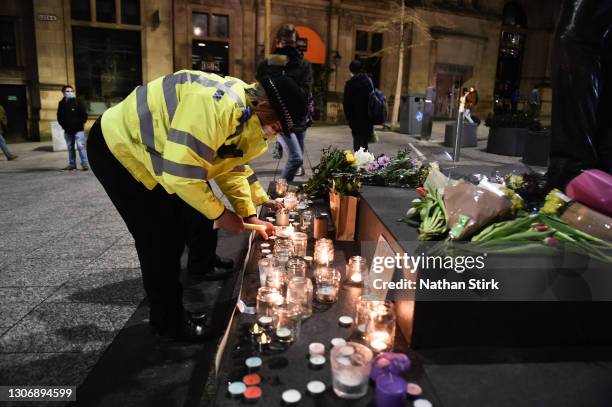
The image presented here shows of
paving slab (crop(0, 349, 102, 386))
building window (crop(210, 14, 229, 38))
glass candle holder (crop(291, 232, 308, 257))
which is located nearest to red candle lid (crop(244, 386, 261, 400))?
paving slab (crop(0, 349, 102, 386))

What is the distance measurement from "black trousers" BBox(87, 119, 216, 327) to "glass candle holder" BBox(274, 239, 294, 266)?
65 centimetres

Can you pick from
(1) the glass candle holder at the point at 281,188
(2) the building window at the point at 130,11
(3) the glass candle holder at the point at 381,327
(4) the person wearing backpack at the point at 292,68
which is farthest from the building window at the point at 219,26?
(3) the glass candle holder at the point at 381,327

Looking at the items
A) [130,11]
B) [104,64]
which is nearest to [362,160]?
[104,64]

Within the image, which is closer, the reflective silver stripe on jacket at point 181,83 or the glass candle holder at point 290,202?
the reflective silver stripe on jacket at point 181,83

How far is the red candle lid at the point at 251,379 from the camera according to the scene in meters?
1.72

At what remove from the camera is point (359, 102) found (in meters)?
7.04

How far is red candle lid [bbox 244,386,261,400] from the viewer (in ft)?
5.34

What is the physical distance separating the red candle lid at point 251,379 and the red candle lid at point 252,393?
0.04m

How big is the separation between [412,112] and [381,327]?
15070mm

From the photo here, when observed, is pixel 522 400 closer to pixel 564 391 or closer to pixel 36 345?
pixel 564 391

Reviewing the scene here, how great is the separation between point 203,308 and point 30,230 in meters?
2.95

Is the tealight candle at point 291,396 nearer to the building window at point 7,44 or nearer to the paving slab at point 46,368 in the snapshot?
the paving slab at point 46,368

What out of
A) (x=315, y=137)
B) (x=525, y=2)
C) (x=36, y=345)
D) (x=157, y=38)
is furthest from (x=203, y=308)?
(x=525, y=2)

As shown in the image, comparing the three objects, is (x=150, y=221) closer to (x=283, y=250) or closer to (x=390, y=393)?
(x=283, y=250)
